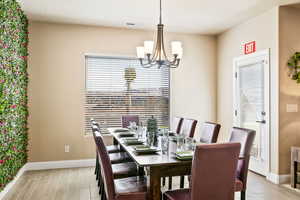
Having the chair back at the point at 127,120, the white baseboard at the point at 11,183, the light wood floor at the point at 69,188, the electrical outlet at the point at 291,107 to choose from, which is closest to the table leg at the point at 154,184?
the light wood floor at the point at 69,188

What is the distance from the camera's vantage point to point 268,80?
12.5 ft

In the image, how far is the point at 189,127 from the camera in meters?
3.68

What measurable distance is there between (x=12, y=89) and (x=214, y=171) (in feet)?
9.87

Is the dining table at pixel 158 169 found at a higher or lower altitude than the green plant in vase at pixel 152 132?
lower

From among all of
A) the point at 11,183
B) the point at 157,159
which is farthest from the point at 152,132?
the point at 11,183

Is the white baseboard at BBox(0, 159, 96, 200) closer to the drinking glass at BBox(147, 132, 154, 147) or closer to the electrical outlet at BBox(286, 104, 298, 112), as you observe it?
the drinking glass at BBox(147, 132, 154, 147)

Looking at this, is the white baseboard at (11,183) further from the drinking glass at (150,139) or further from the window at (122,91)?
the drinking glass at (150,139)

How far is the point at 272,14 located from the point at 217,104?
7.29 feet

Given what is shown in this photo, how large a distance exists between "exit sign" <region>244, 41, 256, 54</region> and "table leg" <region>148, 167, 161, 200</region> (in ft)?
10.5

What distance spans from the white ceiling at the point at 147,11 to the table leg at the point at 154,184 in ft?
8.47

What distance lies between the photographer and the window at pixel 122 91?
186 inches

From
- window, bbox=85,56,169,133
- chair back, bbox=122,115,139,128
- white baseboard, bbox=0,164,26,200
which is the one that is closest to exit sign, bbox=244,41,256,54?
window, bbox=85,56,169,133

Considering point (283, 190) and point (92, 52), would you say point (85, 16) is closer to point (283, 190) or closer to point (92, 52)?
point (92, 52)

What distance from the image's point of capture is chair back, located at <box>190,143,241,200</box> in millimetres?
1780
